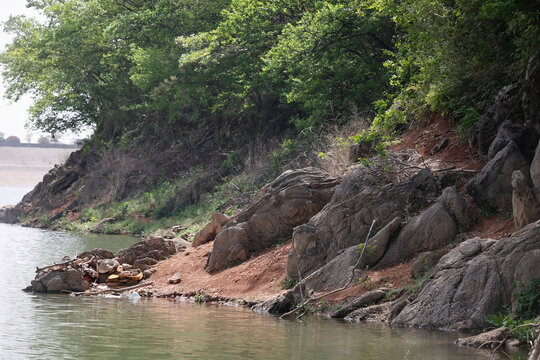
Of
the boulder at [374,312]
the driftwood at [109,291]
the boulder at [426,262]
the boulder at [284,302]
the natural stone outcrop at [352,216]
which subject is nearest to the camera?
the boulder at [374,312]

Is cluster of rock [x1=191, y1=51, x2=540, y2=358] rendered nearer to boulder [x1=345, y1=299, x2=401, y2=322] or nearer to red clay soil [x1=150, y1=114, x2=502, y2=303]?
boulder [x1=345, y1=299, x2=401, y2=322]

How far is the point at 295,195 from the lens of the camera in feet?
63.7

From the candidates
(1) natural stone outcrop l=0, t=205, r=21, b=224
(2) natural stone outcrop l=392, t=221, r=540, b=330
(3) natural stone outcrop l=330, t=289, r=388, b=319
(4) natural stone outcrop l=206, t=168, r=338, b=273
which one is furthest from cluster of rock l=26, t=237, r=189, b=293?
(1) natural stone outcrop l=0, t=205, r=21, b=224

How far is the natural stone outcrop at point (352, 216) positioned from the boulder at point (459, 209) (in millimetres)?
1012

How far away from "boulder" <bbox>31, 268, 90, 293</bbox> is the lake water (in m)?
1.01

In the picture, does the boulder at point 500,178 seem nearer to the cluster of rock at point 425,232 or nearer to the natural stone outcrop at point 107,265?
the cluster of rock at point 425,232

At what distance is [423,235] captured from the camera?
50.4 ft

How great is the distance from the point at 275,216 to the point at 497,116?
5.91 metres

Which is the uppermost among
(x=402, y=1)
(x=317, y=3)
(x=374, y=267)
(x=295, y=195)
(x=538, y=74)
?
(x=317, y=3)

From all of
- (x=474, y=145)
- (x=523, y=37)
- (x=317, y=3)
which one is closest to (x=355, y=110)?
(x=317, y=3)

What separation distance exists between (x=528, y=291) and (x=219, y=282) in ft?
27.5

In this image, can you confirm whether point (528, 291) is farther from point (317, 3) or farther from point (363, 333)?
point (317, 3)

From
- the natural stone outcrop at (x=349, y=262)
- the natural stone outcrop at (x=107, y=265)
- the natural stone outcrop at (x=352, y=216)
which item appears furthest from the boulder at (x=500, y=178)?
the natural stone outcrop at (x=107, y=265)

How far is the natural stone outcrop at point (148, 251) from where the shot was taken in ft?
70.4
